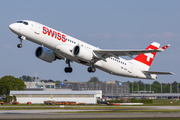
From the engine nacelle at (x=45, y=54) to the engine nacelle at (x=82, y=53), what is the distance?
207 inches

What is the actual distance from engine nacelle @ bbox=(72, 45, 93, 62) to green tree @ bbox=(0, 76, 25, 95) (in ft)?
285

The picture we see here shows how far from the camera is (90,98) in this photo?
297 feet

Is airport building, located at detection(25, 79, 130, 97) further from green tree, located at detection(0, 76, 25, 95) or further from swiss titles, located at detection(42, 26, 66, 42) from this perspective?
swiss titles, located at detection(42, 26, 66, 42)

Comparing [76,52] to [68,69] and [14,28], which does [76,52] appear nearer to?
[68,69]

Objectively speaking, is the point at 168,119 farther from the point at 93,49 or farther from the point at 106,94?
the point at 106,94

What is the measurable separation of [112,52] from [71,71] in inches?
329

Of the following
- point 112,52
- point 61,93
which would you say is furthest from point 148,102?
point 112,52

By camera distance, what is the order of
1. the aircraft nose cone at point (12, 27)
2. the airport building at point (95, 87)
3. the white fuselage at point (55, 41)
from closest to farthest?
the aircraft nose cone at point (12, 27) → the white fuselage at point (55, 41) → the airport building at point (95, 87)

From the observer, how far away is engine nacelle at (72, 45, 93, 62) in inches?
1636

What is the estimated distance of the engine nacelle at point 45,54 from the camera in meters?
45.0

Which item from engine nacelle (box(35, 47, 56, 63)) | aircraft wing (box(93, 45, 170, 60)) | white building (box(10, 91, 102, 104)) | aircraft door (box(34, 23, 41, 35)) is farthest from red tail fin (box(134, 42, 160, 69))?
white building (box(10, 91, 102, 104))

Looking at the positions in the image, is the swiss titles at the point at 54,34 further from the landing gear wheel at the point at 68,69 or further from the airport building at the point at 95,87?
the airport building at the point at 95,87

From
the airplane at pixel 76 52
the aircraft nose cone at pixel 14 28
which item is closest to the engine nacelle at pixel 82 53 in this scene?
the airplane at pixel 76 52

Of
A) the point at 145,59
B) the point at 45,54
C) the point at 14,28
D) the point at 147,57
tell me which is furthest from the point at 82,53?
the point at 147,57
